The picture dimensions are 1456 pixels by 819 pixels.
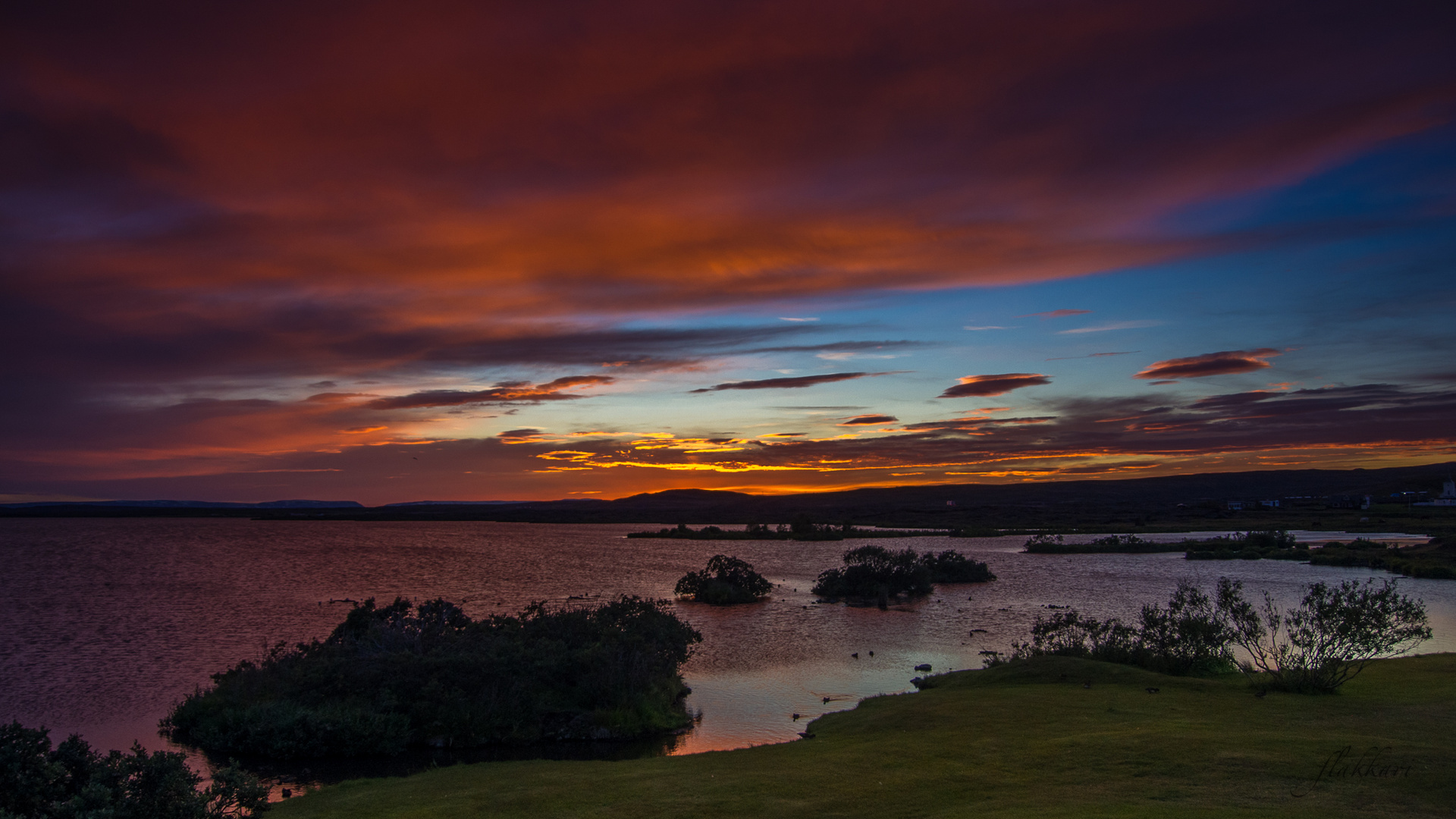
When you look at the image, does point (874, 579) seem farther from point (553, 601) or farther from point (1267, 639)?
point (1267, 639)

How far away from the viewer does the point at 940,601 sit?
50.7 m

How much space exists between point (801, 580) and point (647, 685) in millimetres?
40389

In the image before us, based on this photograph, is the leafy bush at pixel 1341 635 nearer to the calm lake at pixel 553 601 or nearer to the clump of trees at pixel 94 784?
the calm lake at pixel 553 601

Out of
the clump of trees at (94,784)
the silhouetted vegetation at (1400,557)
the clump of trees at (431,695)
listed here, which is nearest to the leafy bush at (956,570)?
the silhouetted vegetation at (1400,557)

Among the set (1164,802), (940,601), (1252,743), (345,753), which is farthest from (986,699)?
(940,601)

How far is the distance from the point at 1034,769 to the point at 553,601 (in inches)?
1630

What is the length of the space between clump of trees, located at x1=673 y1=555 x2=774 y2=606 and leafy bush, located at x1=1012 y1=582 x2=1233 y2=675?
86.9ft

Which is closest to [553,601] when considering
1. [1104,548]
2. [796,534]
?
[1104,548]

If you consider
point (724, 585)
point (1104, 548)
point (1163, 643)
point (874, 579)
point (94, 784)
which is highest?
point (94, 784)

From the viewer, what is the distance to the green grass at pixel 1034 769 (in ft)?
37.3

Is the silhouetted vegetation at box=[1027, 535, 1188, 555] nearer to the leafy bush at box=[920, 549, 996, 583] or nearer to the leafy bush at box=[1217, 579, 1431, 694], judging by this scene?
the leafy bush at box=[920, 549, 996, 583]

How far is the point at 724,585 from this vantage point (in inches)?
2103

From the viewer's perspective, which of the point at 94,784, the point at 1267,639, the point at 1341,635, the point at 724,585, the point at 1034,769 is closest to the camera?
the point at 94,784

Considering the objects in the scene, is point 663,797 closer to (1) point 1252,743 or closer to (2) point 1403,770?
(1) point 1252,743
